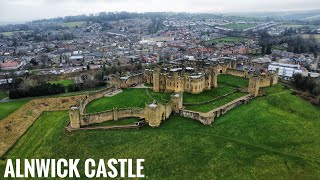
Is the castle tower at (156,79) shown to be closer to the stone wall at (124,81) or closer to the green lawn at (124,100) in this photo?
the green lawn at (124,100)

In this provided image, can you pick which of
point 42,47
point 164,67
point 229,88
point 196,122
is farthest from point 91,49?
point 196,122

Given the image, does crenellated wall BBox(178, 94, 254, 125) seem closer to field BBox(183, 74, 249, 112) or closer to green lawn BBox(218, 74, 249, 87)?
field BBox(183, 74, 249, 112)

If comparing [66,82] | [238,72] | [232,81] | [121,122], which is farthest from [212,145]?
[66,82]

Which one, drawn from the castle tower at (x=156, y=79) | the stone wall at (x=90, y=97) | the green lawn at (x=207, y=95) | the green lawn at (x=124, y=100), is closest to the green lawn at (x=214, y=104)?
the green lawn at (x=207, y=95)

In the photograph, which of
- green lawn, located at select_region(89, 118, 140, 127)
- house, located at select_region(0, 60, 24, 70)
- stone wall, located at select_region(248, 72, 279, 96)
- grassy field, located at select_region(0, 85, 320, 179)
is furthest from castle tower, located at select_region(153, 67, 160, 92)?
house, located at select_region(0, 60, 24, 70)

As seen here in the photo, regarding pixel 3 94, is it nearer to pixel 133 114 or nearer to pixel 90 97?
pixel 90 97

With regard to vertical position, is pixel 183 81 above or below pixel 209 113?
above
